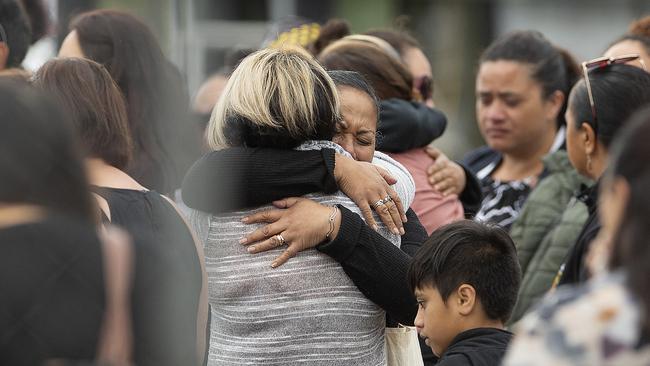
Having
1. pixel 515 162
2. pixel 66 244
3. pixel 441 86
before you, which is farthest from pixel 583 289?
pixel 441 86

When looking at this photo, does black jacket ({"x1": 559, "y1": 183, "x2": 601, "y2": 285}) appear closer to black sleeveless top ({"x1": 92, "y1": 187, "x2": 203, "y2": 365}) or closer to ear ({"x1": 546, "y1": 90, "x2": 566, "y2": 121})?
black sleeveless top ({"x1": 92, "y1": 187, "x2": 203, "y2": 365})

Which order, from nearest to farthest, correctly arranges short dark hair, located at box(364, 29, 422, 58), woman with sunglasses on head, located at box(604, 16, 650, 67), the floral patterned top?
the floral patterned top
short dark hair, located at box(364, 29, 422, 58)
woman with sunglasses on head, located at box(604, 16, 650, 67)

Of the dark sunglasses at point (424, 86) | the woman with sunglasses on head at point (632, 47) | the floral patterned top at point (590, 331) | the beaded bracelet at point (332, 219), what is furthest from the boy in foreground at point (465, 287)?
the woman with sunglasses on head at point (632, 47)

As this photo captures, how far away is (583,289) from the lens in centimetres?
162

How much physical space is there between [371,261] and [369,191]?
168mm

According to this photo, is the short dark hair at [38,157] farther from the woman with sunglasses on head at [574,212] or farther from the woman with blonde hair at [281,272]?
the woman with sunglasses on head at [574,212]

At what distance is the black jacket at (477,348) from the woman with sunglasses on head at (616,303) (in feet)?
3.23

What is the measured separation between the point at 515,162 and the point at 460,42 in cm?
694

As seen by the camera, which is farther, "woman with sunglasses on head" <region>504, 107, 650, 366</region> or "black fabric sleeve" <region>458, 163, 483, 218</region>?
"black fabric sleeve" <region>458, 163, 483, 218</region>

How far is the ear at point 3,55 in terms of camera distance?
3.64 m

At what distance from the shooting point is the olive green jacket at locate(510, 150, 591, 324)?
392cm

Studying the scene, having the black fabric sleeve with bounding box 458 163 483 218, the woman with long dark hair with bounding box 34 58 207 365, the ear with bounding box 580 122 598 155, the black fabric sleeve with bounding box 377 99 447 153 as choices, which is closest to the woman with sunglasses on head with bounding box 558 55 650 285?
the ear with bounding box 580 122 598 155

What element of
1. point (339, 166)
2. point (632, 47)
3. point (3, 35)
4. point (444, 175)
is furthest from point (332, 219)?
point (632, 47)

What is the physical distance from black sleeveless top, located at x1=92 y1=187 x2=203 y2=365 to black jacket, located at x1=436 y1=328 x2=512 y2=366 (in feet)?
1.88
